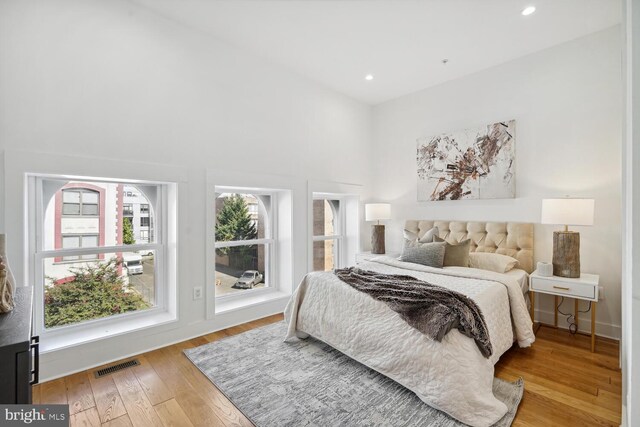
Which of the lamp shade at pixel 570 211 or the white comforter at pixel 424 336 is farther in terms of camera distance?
the lamp shade at pixel 570 211

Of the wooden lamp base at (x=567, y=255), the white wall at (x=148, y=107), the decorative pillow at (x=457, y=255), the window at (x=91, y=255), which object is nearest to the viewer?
the white wall at (x=148, y=107)

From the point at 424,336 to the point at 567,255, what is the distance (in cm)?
183

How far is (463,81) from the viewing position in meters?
3.70

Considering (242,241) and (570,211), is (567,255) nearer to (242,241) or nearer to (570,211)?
(570,211)

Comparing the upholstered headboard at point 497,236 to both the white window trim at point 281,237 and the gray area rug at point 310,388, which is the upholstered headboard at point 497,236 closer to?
the gray area rug at point 310,388

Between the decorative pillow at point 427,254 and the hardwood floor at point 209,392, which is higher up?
the decorative pillow at point 427,254

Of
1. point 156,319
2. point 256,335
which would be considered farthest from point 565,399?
point 156,319

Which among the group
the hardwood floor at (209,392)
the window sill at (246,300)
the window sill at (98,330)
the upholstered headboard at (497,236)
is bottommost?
the hardwood floor at (209,392)

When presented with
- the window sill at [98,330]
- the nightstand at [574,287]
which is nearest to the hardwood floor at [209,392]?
the window sill at [98,330]

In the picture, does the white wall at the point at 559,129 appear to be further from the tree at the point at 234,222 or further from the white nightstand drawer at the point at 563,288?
the tree at the point at 234,222

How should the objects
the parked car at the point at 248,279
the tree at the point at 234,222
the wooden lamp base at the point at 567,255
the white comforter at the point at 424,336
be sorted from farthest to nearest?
the parked car at the point at 248,279
the tree at the point at 234,222
the wooden lamp base at the point at 567,255
the white comforter at the point at 424,336

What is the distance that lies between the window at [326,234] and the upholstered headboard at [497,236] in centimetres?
140

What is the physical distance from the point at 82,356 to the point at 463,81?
4724mm

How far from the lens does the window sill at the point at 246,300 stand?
10.4 feet
